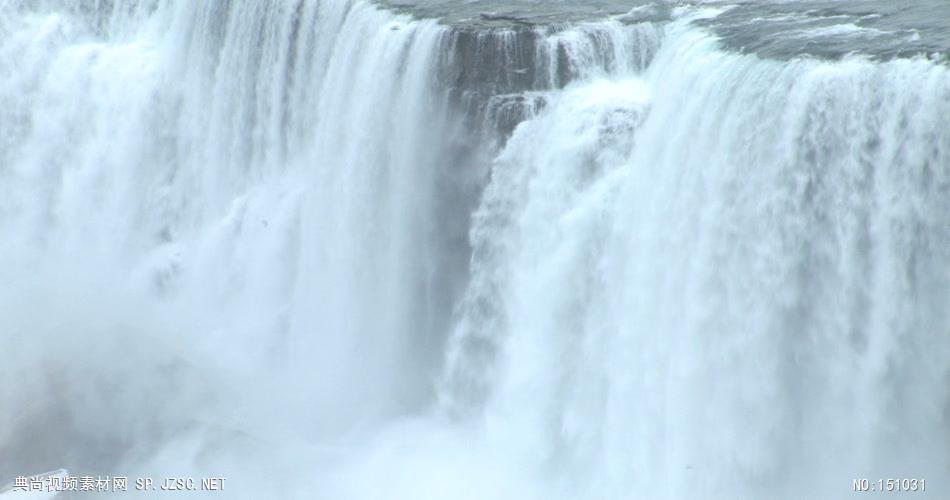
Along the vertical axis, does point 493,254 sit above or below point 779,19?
below

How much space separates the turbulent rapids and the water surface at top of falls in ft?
0.27

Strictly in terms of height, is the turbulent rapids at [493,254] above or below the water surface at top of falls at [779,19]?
below

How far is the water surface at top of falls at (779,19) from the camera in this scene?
628 inches

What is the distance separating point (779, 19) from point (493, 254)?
14.9 ft

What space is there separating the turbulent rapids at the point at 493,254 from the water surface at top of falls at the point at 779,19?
0.08 metres

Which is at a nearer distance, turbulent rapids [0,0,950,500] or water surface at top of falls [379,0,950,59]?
turbulent rapids [0,0,950,500]

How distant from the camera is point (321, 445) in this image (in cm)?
1923

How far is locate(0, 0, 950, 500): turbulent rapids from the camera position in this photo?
1459cm

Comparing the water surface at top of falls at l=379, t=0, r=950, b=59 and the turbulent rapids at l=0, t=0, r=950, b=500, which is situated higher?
the water surface at top of falls at l=379, t=0, r=950, b=59

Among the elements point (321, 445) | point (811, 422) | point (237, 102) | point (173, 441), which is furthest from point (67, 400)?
point (811, 422)

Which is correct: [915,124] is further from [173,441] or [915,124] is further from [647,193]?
[173,441]

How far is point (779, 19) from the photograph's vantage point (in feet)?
59.6

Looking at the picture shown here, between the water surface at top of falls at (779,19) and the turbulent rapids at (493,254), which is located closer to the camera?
the turbulent rapids at (493,254)

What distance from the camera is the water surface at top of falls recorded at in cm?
1596
